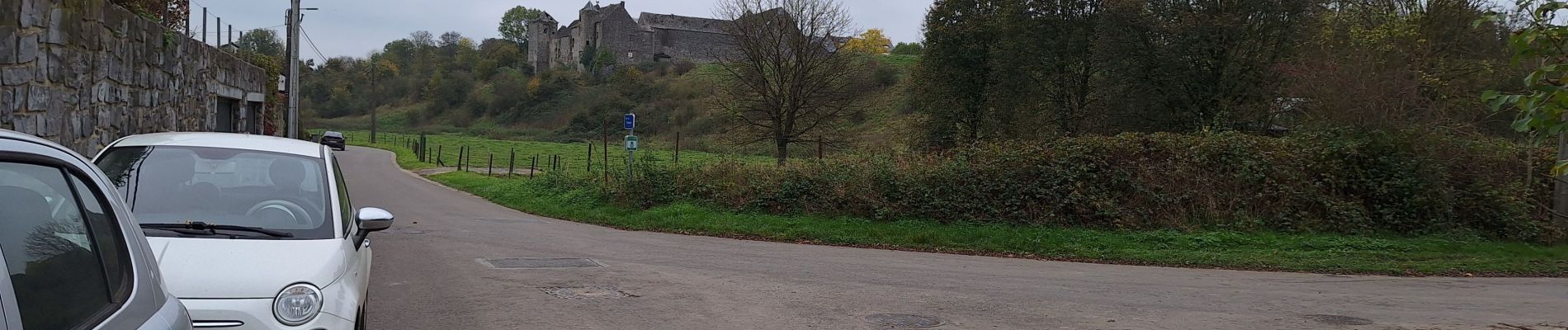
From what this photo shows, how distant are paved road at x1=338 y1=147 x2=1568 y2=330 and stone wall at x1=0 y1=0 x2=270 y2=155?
10.0 ft

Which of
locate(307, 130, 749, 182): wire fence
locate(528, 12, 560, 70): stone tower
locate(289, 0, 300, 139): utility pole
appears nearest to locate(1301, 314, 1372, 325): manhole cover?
locate(307, 130, 749, 182): wire fence

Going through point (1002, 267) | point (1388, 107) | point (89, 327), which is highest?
point (1388, 107)

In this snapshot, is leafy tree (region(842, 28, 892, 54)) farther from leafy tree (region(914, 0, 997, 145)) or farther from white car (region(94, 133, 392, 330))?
white car (region(94, 133, 392, 330))

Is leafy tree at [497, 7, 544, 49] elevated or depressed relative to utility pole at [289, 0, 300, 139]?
elevated

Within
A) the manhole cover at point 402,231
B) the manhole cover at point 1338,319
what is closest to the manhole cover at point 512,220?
the manhole cover at point 402,231

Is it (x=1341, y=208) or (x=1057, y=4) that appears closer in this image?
(x=1341, y=208)

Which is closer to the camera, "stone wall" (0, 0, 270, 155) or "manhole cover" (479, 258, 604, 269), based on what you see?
"stone wall" (0, 0, 270, 155)

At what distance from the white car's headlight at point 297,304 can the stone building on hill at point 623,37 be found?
109750mm

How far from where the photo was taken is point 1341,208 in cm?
1722

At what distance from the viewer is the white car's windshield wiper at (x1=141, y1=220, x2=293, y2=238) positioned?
5469 mm

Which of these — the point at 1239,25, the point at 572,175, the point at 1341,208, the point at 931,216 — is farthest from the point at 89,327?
the point at 1239,25

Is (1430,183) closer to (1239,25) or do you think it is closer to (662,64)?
(1239,25)

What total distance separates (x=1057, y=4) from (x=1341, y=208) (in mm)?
17149

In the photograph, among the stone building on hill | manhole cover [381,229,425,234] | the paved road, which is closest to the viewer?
the paved road
